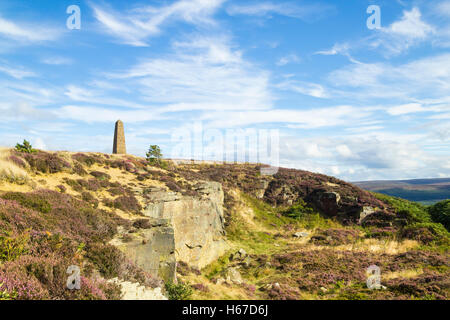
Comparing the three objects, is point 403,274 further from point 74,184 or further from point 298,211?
point 74,184

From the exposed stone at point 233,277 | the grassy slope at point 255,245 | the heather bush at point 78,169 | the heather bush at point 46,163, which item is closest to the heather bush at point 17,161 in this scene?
the grassy slope at point 255,245

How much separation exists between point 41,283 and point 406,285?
16207 millimetres

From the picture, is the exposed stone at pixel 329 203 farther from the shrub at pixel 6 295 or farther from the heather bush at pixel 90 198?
the shrub at pixel 6 295

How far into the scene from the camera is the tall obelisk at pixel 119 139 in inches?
1173

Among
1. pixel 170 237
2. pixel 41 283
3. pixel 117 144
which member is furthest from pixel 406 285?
pixel 117 144

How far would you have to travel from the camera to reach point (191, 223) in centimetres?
1930

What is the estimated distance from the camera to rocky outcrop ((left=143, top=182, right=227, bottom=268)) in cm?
1727

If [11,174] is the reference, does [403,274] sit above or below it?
below

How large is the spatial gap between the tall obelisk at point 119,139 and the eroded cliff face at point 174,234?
12.8 m

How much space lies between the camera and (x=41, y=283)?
240 inches

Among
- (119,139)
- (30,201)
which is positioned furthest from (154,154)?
(30,201)

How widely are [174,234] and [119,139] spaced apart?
62.8 feet

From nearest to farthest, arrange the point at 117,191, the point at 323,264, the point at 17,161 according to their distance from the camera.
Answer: the point at 17,161
the point at 323,264
the point at 117,191
